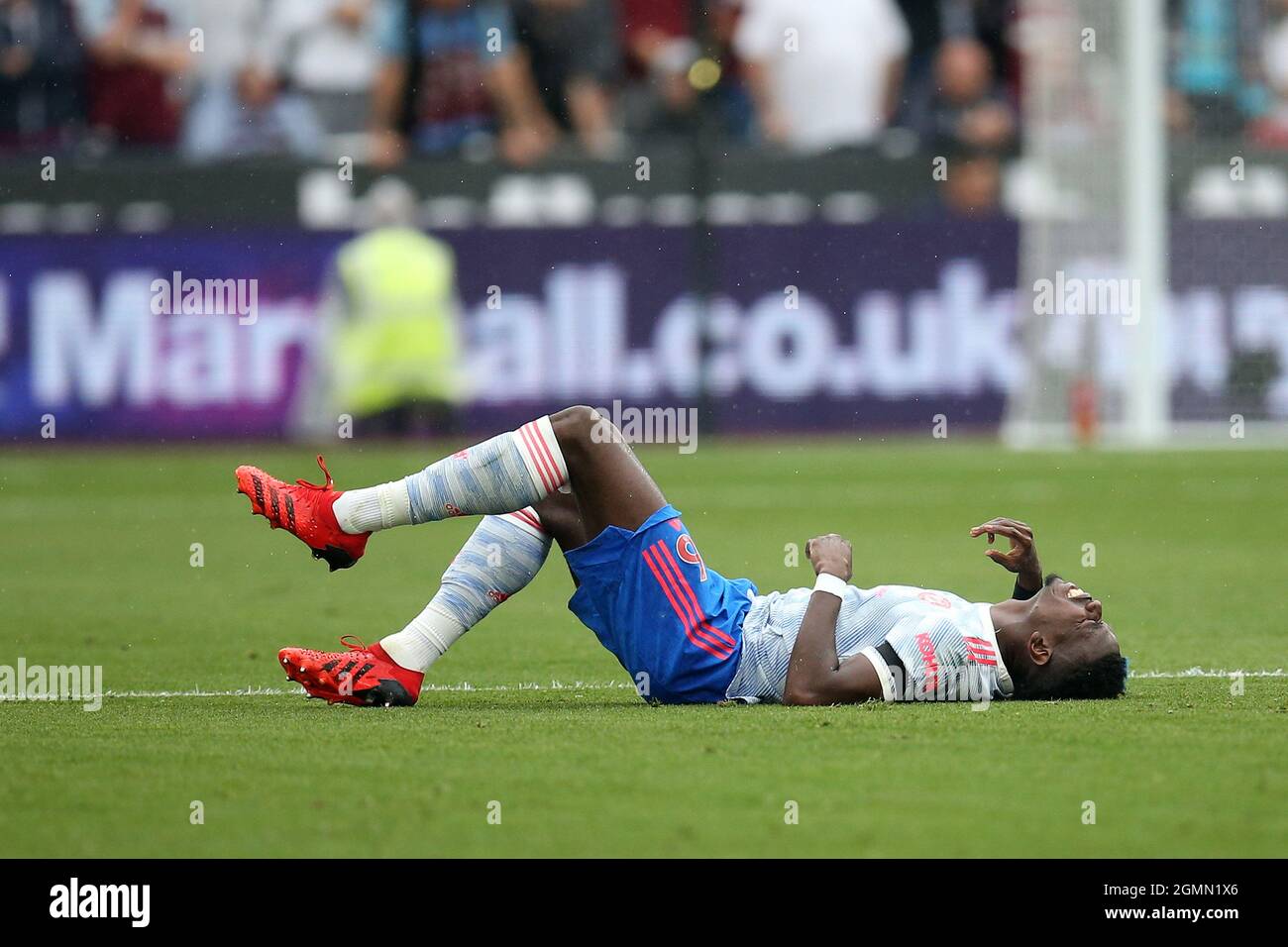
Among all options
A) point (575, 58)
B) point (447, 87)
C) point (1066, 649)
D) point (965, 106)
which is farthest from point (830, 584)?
point (575, 58)

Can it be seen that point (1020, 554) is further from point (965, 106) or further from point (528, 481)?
point (965, 106)

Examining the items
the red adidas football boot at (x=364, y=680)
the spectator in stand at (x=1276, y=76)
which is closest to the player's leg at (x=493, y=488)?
the red adidas football boot at (x=364, y=680)

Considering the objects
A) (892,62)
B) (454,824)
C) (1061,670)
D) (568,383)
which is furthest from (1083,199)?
(454,824)

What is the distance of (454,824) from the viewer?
15.8 feet

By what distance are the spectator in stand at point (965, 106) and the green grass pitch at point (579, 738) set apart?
22.1ft

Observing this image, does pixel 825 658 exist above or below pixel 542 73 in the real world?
below

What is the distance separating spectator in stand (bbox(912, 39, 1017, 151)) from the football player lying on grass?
12.1 m

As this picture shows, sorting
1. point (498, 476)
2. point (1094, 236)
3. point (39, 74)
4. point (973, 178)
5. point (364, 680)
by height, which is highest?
point (39, 74)

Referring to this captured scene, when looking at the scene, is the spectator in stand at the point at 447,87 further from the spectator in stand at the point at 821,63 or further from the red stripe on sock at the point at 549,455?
the red stripe on sock at the point at 549,455

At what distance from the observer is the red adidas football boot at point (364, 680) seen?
20.9 ft

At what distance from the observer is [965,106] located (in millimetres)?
18375

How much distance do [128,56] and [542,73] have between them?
372 centimetres
